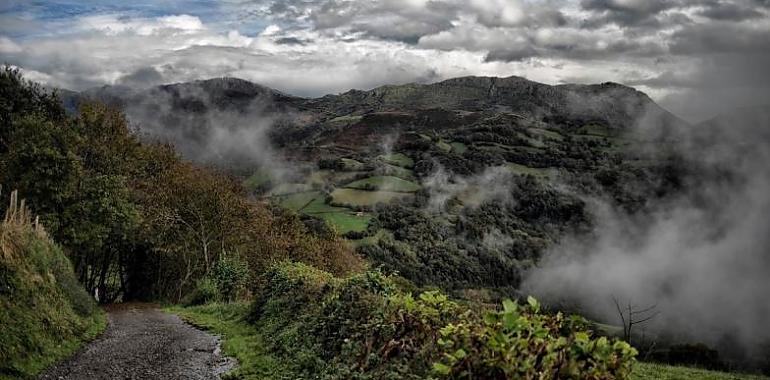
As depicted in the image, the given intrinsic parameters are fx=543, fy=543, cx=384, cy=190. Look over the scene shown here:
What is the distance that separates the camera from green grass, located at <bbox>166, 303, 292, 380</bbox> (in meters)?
14.1

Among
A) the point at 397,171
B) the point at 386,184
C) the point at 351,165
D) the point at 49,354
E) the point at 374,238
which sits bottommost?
the point at 374,238

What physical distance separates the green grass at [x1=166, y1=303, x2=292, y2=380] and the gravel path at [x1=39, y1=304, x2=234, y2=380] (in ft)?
1.61

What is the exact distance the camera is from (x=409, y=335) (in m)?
10.9

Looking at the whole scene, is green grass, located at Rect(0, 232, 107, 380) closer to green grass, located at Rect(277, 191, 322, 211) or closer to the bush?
the bush

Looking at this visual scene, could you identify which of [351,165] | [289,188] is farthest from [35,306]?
[351,165]

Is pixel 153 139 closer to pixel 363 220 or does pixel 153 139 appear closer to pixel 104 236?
pixel 104 236

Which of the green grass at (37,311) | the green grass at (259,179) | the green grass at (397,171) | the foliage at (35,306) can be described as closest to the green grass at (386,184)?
the green grass at (397,171)

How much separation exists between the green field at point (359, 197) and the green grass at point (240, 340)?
380ft

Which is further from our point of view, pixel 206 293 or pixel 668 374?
pixel 206 293

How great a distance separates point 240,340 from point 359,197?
433ft

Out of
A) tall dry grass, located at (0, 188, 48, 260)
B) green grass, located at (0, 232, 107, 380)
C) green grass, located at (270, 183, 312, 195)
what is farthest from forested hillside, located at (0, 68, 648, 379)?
green grass, located at (270, 183, 312, 195)

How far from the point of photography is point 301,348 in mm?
14656

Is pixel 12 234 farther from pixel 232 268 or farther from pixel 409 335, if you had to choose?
pixel 232 268

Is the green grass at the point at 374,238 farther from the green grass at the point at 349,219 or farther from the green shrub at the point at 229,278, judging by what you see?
the green shrub at the point at 229,278
